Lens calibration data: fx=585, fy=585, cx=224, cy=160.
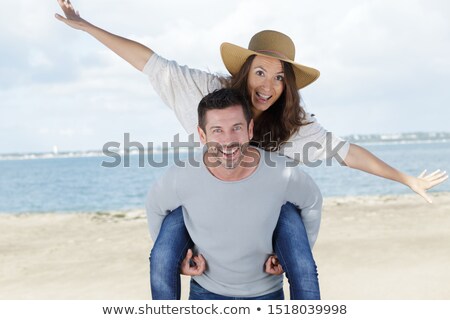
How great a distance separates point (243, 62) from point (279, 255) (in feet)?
3.38

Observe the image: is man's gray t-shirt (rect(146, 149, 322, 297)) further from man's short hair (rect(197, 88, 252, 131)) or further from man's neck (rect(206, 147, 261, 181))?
man's short hair (rect(197, 88, 252, 131))

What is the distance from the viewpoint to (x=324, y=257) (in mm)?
6285

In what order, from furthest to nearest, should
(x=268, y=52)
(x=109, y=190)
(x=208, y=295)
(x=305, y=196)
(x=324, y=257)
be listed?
1. (x=109, y=190)
2. (x=324, y=257)
3. (x=268, y=52)
4. (x=208, y=295)
5. (x=305, y=196)

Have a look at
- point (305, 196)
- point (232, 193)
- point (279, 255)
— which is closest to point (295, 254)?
point (279, 255)

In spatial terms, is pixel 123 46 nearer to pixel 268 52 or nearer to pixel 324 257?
pixel 268 52

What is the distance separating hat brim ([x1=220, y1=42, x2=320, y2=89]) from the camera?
115 inches

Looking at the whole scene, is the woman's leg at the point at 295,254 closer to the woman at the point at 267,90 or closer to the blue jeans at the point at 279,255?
the blue jeans at the point at 279,255

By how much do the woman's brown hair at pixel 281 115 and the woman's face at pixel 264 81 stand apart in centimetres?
3

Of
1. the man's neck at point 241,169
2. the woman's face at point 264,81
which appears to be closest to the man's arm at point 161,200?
the man's neck at point 241,169

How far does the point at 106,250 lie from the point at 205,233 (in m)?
5.26

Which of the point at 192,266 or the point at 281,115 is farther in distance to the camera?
the point at 281,115

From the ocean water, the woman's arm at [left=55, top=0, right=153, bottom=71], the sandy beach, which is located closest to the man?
the woman's arm at [left=55, top=0, right=153, bottom=71]

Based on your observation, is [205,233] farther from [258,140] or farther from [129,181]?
[129,181]

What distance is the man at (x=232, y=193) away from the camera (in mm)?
2541
